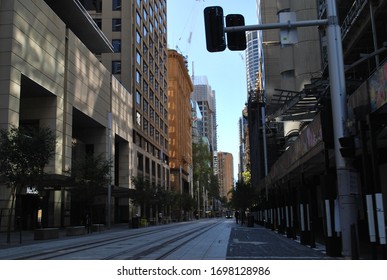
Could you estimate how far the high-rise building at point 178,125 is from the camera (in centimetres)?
12319

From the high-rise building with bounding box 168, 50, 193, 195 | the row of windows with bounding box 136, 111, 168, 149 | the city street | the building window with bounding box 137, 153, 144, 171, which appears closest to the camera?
the city street

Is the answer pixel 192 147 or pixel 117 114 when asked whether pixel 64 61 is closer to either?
pixel 117 114

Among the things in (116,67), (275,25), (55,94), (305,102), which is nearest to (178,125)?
(116,67)

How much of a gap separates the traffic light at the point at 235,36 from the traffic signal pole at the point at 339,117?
0.58m

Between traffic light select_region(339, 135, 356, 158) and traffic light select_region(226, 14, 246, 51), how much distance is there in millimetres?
3646

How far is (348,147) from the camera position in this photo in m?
12.0

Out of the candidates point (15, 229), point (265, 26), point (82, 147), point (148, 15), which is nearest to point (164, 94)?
point (148, 15)

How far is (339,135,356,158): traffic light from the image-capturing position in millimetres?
11984

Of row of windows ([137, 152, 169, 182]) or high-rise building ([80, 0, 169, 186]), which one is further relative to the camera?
row of windows ([137, 152, 169, 182])

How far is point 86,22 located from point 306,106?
109 feet

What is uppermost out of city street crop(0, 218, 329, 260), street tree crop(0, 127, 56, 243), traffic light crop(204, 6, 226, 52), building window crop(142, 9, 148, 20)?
building window crop(142, 9, 148, 20)

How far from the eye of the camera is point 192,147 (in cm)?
17000

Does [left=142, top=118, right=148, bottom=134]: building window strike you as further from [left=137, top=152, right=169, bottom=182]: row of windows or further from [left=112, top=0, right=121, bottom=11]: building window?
[left=112, top=0, right=121, bottom=11]: building window

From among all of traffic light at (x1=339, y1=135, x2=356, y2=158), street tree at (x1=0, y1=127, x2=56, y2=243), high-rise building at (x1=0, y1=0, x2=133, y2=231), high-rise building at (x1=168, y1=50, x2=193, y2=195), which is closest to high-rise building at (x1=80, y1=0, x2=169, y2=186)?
high-rise building at (x1=0, y1=0, x2=133, y2=231)
